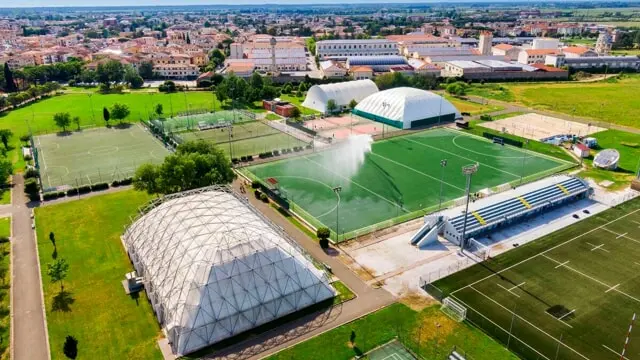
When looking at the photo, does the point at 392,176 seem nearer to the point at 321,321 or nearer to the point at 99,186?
the point at 321,321

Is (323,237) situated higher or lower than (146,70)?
lower

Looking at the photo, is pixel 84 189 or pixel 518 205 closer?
pixel 518 205

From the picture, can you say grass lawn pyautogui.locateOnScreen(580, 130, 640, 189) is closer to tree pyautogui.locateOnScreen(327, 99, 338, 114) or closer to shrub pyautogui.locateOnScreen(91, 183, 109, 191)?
tree pyautogui.locateOnScreen(327, 99, 338, 114)

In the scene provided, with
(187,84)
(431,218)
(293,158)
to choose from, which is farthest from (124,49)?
(431,218)

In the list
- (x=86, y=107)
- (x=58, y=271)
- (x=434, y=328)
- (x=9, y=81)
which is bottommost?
(x=434, y=328)

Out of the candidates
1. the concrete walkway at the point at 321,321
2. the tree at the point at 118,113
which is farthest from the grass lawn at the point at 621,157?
the tree at the point at 118,113

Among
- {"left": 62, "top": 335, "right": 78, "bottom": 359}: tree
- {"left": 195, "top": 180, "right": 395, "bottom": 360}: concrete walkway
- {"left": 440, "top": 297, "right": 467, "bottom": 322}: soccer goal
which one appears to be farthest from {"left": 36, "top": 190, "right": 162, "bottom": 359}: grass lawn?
{"left": 440, "top": 297, "right": 467, "bottom": 322}: soccer goal

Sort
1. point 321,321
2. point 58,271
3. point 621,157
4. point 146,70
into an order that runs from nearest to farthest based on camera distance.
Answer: point 321,321, point 58,271, point 621,157, point 146,70

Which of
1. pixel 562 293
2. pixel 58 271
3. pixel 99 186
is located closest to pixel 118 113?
pixel 99 186
